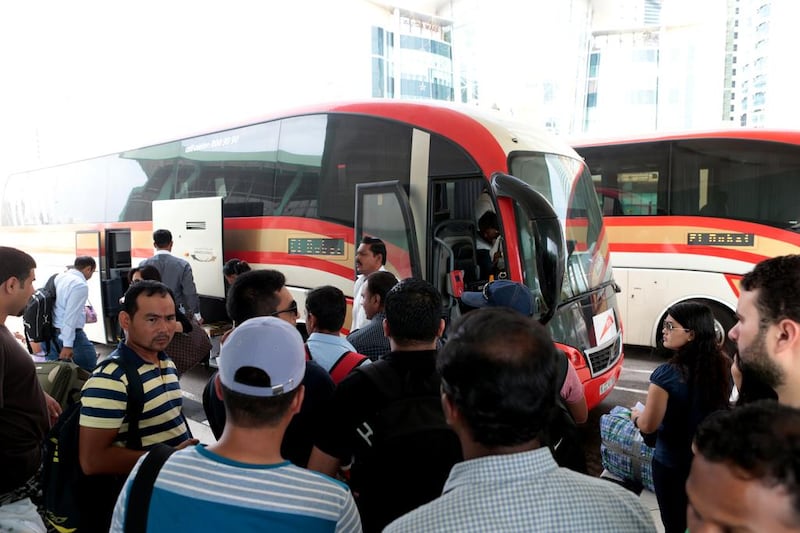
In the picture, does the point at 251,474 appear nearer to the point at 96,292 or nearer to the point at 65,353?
the point at 65,353

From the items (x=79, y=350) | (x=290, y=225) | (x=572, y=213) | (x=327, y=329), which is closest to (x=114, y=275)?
(x=79, y=350)

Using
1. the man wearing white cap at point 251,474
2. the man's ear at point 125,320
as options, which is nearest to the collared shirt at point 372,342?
the man's ear at point 125,320

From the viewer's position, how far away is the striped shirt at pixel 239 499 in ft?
4.02

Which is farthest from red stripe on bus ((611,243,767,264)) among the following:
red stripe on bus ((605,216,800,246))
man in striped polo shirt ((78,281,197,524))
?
man in striped polo shirt ((78,281,197,524))

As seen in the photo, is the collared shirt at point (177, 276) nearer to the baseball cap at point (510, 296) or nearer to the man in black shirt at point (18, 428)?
the man in black shirt at point (18, 428)

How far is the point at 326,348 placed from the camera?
8.64ft

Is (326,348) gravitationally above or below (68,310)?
above

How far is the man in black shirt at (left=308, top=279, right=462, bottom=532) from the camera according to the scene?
1.70m

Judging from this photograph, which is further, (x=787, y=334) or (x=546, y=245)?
(x=546, y=245)

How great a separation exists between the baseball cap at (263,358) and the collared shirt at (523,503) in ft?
1.60

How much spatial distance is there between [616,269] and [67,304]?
702cm

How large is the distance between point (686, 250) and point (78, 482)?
7618 mm

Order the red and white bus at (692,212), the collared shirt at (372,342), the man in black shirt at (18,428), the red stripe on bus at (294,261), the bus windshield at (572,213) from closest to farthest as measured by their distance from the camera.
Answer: the man in black shirt at (18,428), the collared shirt at (372,342), the bus windshield at (572,213), the red stripe on bus at (294,261), the red and white bus at (692,212)

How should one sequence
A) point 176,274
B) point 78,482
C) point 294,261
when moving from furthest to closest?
point 294,261
point 176,274
point 78,482
